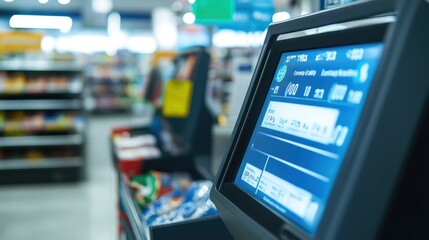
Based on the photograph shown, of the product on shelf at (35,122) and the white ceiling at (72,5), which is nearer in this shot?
the product on shelf at (35,122)

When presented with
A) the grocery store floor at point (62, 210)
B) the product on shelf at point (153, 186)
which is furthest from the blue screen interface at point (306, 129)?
the grocery store floor at point (62, 210)

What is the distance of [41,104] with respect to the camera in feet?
20.1

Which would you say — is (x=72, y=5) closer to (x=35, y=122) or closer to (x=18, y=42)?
(x=18, y=42)

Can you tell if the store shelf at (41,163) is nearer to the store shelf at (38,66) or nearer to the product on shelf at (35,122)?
the product on shelf at (35,122)

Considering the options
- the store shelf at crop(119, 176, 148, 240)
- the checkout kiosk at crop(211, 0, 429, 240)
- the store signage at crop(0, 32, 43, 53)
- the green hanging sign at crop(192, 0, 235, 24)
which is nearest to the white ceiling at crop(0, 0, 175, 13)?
the store signage at crop(0, 32, 43, 53)

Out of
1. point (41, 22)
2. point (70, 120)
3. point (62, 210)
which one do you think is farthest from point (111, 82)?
point (62, 210)

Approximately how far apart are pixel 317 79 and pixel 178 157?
56.3 inches

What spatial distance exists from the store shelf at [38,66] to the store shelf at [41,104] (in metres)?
0.44

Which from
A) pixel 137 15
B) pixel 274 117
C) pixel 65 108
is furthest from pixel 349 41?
pixel 137 15

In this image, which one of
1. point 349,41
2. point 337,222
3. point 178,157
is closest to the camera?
point 337,222

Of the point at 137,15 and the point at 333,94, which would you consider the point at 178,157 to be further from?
the point at 137,15

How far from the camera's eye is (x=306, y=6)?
5.80 m

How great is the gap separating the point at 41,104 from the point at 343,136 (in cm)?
609

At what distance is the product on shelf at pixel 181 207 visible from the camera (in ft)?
4.03
